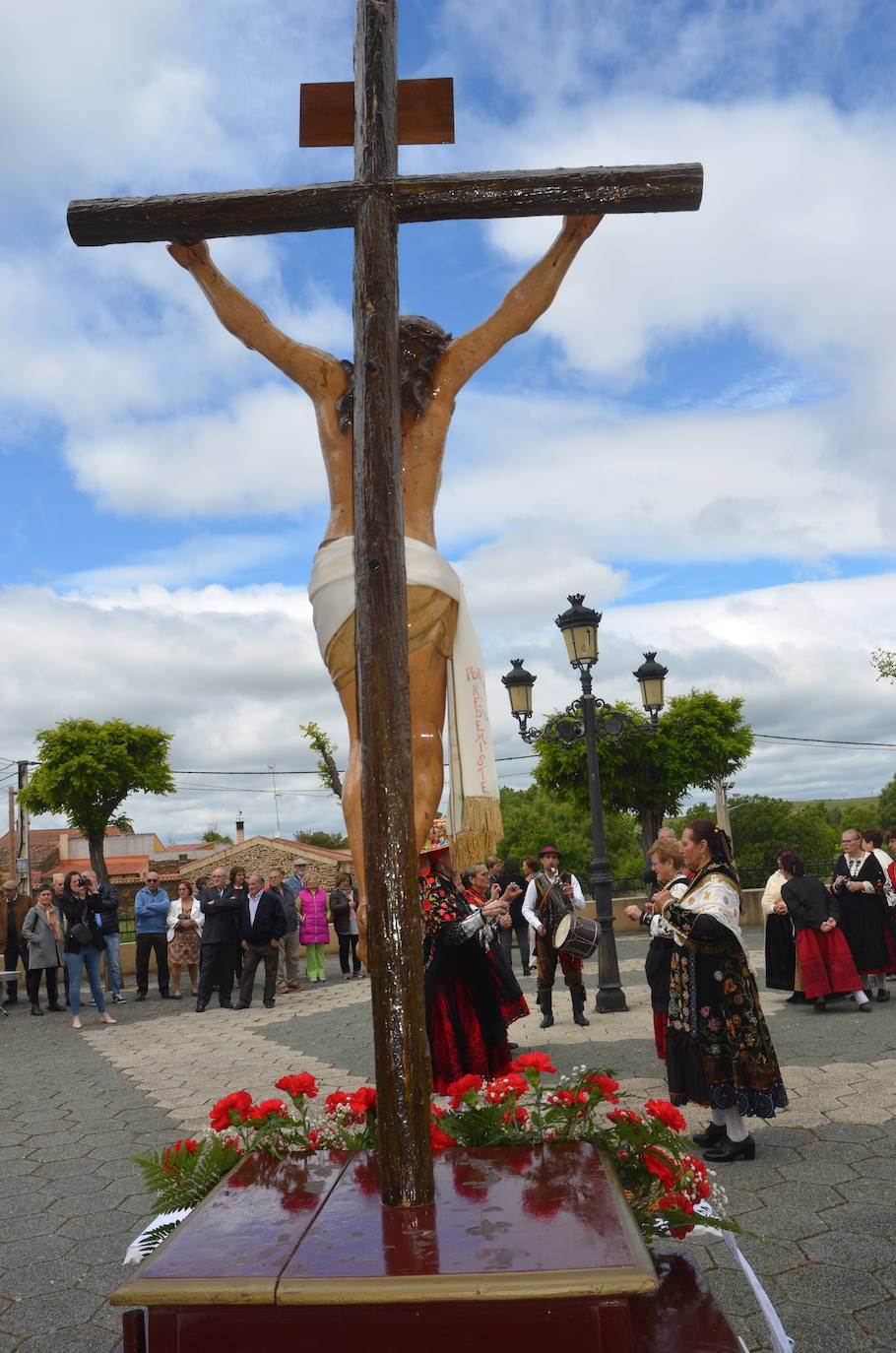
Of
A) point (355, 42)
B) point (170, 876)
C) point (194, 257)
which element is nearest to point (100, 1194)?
point (194, 257)

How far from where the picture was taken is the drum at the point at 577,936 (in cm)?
855

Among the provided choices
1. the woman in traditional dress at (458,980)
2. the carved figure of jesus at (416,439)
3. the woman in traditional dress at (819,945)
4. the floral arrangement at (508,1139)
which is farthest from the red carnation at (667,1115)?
the woman in traditional dress at (819,945)

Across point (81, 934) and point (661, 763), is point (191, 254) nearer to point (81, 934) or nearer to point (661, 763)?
point (81, 934)

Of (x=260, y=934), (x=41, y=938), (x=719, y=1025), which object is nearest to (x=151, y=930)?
(x=41, y=938)

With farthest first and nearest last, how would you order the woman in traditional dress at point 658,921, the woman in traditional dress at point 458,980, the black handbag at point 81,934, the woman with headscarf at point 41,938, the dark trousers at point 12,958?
the dark trousers at point 12,958, the woman with headscarf at point 41,938, the black handbag at point 81,934, the woman in traditional dress at point 658,921, the woman in traditional dress at point 458,980

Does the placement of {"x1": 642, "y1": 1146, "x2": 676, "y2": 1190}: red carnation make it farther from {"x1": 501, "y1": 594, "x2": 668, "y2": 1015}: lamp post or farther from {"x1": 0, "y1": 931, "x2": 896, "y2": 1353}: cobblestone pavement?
{"x1": 501, "y1": 594, "x2": 668, "y2": 1015}: lamp post

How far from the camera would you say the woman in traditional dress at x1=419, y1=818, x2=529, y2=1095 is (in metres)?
5.88

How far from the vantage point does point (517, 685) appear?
39.6 ft

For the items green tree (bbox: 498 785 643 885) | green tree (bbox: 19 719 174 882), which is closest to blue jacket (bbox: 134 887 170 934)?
green tree (bbox: 19 719 174 882)

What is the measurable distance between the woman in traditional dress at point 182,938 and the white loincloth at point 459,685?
12.8 meters

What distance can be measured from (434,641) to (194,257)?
1.24 meters

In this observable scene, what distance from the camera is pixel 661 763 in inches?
1268

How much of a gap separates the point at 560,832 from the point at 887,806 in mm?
46554

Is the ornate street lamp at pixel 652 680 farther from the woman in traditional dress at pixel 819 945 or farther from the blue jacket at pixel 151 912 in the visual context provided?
the blue jacket at pixel 151 912
